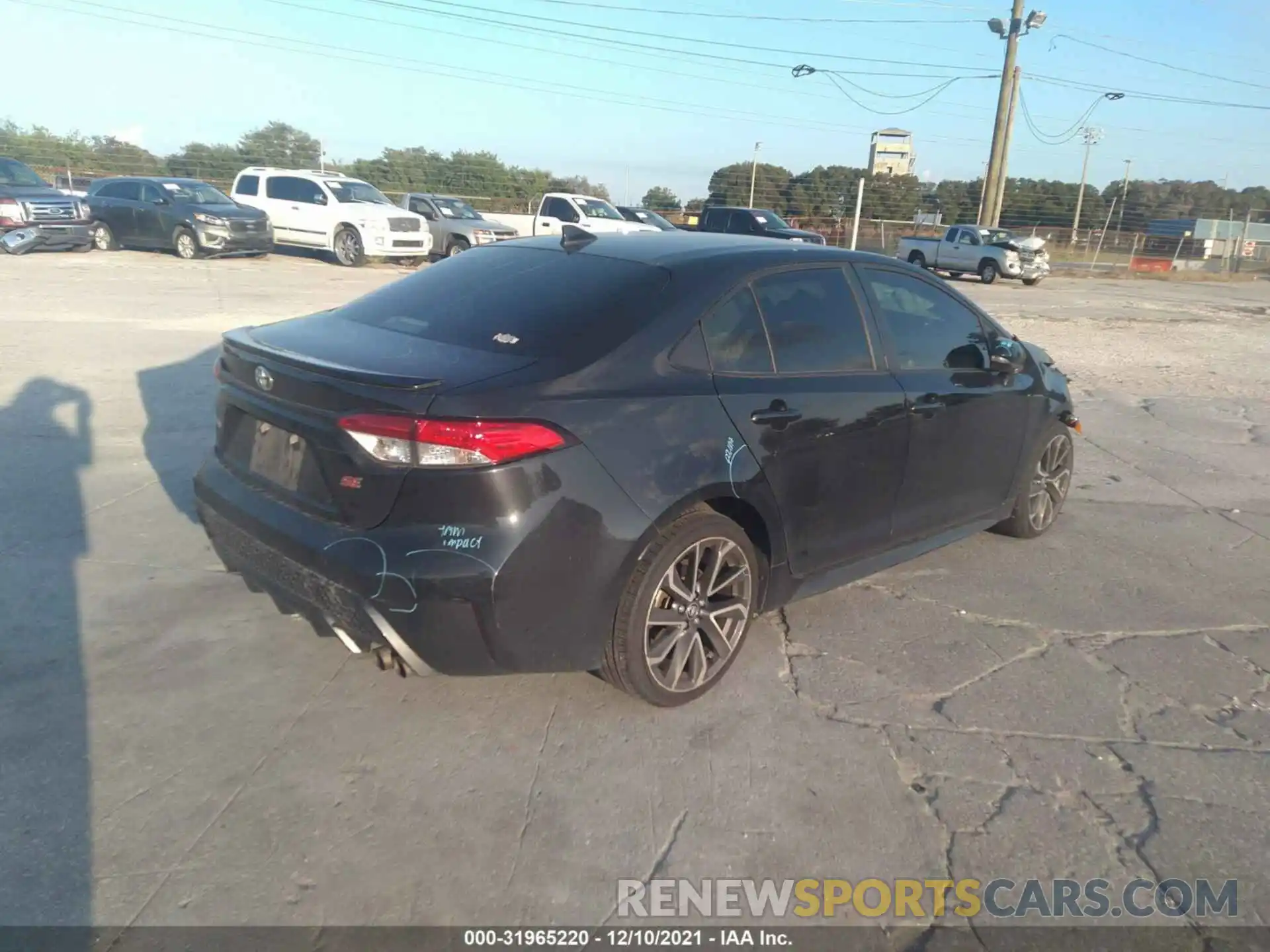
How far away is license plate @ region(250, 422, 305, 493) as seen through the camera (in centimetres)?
326

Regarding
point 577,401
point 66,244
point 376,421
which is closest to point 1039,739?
point 577,401

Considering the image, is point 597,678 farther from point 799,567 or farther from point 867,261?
point 867,261

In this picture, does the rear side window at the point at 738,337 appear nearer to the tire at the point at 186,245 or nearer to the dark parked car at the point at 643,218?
the tire at the point at 186,245

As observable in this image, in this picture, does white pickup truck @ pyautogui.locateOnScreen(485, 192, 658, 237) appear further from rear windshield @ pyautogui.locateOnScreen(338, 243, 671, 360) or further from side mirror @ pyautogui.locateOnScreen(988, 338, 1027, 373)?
rear windshield @ pyautogui.locateOnScreen(338, 243, 671, 360)

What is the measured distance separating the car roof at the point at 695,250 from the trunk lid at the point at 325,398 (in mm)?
924

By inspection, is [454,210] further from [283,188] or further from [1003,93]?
[1003,93]

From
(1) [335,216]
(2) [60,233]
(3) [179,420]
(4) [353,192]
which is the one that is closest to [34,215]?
(2) [60,233]

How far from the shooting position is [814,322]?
13.1ft

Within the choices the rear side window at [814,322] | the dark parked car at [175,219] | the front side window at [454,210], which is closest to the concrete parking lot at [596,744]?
the rear side window at [814,322]

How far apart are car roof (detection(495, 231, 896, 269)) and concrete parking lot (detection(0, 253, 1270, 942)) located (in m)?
1.65

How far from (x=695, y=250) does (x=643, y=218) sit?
81.5ft

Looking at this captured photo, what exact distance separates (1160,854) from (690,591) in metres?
1.70

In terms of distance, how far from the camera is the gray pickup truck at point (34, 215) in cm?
1852

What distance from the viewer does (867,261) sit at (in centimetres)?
436
